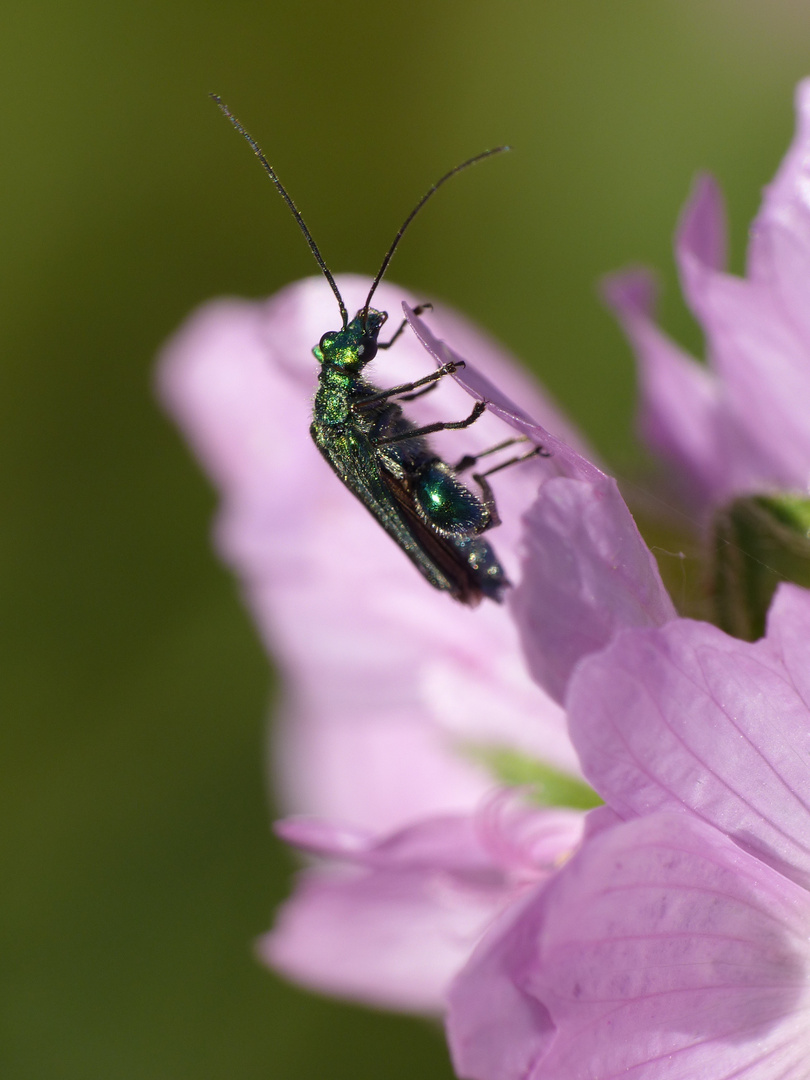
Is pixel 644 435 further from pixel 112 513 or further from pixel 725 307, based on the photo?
pixel 112 513

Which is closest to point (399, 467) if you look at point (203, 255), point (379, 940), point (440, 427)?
point (440, 427)

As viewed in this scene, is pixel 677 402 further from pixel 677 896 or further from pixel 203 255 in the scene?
pixel 203 255

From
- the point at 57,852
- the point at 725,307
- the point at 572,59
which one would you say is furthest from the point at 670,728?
the point at 572,59

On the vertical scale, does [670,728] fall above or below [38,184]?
below

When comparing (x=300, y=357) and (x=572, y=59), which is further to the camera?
(x=572, y=59)

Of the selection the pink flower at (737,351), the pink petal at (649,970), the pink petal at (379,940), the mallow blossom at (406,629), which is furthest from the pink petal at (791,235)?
the pink petal at (379,940)

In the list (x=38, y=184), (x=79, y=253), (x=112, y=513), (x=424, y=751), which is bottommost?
(x=424, y=751)

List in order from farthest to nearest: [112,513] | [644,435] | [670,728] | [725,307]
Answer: [112,513] < [644,435] < [725,307] < [670,728]
